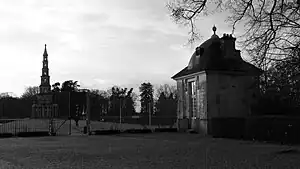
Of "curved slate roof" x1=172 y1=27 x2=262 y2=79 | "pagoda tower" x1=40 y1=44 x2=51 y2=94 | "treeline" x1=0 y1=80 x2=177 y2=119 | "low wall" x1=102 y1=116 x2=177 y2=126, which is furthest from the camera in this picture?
"pagoda tower" x1=40 y1=44 x2=51 y2=94

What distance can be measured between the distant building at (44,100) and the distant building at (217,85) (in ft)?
138

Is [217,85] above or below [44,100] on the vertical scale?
below

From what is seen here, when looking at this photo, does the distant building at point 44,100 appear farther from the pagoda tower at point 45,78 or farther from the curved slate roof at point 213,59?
the curved slate roof at point 213,59

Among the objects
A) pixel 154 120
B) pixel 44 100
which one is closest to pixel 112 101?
pixel 44 100

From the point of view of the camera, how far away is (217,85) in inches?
1500

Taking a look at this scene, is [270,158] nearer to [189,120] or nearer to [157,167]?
[157,167]

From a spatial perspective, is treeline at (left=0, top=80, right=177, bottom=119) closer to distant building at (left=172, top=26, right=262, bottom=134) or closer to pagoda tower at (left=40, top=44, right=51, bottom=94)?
pagoda tower at (left=40, top=44, right=51, bottom=94)

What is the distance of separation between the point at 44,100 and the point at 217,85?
180 ft

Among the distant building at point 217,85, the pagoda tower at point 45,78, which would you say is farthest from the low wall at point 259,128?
the pagoda tower at point 45,78

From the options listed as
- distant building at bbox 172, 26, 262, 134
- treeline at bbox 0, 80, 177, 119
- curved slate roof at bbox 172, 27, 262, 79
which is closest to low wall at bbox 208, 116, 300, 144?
distant building at bbox 172, 26, 262, 134

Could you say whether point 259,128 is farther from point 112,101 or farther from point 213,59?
point 112,101

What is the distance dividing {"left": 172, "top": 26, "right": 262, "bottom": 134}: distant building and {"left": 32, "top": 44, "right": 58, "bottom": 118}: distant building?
4195 cm

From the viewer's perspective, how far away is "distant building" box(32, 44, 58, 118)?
270 ft

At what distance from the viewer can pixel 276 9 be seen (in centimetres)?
1398
